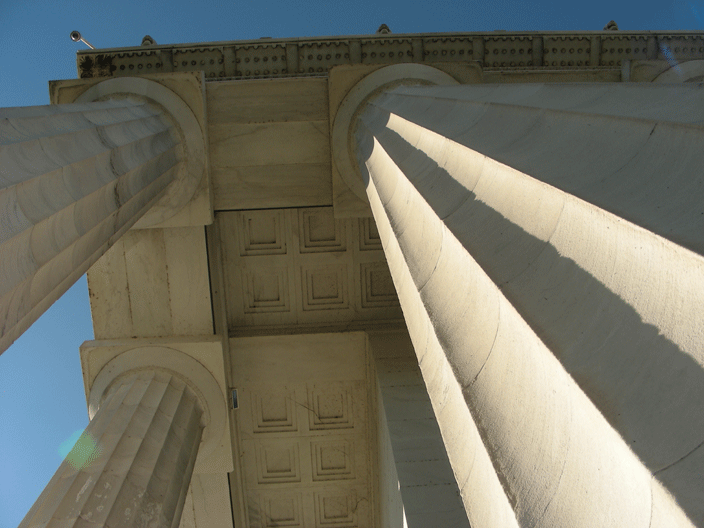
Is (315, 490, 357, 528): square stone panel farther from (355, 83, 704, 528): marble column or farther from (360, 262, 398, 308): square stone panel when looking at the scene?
(355, 83, 704, 528): marble column

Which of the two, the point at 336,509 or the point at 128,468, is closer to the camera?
the point at 128,468

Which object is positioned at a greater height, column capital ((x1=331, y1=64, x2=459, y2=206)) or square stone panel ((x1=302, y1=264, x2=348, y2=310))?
column capital ((x1=331, y1=64, x2=459, y2=206))

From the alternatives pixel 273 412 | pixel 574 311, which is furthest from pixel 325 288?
pixel 574 311

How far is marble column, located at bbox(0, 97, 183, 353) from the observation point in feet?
18.0

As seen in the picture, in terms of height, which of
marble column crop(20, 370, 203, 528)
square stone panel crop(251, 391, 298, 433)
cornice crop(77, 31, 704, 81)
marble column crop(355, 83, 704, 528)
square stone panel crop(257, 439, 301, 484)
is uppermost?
cornice crop(77, 31, 704, 81)

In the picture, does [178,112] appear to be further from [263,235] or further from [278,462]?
[278,462]

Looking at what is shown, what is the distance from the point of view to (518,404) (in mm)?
3094

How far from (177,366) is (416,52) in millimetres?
9110

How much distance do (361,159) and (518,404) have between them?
27.1ft

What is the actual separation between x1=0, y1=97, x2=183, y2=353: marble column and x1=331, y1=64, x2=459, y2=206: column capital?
13.9 ft

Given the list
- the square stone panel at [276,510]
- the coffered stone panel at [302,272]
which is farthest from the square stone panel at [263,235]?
the square stone panel at [276,510]

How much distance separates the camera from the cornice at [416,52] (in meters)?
13.3

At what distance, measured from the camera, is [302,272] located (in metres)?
15.7

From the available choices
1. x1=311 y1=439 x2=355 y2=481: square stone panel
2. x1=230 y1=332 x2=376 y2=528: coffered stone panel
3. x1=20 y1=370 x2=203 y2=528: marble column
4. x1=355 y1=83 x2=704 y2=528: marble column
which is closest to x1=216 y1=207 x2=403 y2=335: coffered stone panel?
x1=230 y1=332 x2=376 y2=528: coffered stone panel
